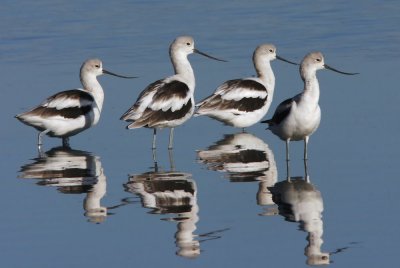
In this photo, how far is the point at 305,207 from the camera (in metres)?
11.4

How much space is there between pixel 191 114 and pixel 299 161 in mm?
1975

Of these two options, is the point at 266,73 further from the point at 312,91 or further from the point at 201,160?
the point at 201,160

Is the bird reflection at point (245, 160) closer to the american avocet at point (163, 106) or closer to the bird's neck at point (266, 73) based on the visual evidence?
the american avocet at point (163, 106)

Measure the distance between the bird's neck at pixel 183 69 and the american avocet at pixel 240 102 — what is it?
1.17 ft

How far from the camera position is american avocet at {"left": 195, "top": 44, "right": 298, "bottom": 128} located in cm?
1551

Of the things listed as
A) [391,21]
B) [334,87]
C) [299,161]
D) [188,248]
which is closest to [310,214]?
[188,248]

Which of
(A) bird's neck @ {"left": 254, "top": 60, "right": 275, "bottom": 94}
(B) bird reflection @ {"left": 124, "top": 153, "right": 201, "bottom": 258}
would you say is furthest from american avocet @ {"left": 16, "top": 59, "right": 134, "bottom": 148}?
(A) bird's neck @ {"left": 254, "top": 60, "right": 275, "bottom": 94}

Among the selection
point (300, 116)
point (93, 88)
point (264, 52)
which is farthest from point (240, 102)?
point (300, 116)

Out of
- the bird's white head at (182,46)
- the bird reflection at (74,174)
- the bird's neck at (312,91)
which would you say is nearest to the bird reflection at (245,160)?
the bird's neck at (312,91)

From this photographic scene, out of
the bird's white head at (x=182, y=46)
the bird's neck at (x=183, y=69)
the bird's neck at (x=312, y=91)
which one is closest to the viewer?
the bird's neck at (x=312, y=91)

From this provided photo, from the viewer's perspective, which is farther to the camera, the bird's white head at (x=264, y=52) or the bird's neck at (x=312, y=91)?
the bird's white head at (x=264, y=52)

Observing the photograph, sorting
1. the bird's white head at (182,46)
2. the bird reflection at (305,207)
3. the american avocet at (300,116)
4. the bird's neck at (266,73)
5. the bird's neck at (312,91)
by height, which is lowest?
the bird reflection at (305,207)

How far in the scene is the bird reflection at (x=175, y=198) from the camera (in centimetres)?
1045

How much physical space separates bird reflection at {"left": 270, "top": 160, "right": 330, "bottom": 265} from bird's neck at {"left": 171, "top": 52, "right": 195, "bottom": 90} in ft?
11.2
